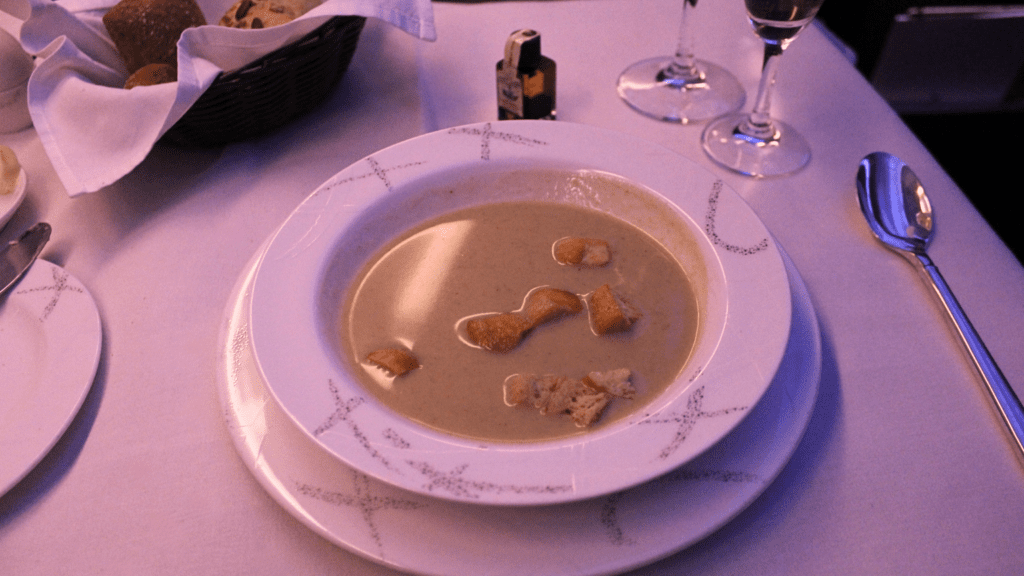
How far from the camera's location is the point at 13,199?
1203 mm

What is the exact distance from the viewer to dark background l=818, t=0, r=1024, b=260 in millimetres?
3012

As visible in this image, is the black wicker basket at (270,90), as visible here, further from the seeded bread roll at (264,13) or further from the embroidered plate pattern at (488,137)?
the embroidered plate pattern at (488,137)

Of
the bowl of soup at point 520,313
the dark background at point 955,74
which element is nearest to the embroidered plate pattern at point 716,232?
the bowl of soup at point 520,313

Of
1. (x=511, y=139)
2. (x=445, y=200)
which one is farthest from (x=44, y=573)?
(x=511, y=139)

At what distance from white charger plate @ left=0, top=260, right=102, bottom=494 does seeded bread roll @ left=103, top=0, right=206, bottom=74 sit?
0.53 m

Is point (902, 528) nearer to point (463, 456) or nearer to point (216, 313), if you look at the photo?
point (463, 456)

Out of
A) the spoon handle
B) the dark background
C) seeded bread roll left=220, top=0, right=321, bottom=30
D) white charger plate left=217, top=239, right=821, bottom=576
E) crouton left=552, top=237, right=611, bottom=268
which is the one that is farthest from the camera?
the dark background

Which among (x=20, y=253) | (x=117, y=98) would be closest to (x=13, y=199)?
(x=20, y=253)

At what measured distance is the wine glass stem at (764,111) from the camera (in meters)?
1.25

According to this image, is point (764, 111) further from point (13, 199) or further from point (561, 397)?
point (13, 199)

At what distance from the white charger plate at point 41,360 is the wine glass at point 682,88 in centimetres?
117

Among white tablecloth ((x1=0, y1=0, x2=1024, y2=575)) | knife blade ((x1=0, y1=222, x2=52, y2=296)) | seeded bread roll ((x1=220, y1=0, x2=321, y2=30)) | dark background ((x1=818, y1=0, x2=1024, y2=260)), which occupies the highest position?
seeded bread roll ((x1=220, y1=0, x2=321, y2=30))

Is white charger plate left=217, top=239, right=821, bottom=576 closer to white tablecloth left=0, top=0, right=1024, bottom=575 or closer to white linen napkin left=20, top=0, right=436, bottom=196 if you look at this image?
white tablecloth left=0, top=0, right=1024, bottom=575

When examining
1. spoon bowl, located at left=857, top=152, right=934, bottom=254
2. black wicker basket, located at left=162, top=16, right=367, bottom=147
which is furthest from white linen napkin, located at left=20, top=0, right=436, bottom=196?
spoon bowl, located at left=857, top=152, right=934, bottom=254
